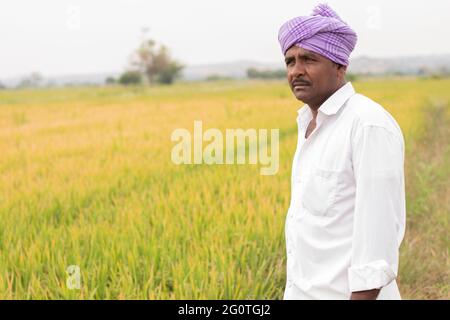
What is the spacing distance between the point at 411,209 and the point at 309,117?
2.89 m

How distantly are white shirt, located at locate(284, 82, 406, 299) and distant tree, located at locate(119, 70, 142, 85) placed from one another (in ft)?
170

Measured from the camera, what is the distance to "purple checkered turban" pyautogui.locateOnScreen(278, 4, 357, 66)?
1207 mm

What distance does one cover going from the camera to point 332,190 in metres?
1.18

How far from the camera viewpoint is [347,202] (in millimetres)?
1188

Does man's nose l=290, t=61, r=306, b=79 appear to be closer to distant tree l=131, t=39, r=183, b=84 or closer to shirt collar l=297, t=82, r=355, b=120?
shirt collar l=297, t=82, r=355, b=120

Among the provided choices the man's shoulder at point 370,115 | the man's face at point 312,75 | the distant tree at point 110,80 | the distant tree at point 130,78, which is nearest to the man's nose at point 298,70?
the man's face at point 312,75

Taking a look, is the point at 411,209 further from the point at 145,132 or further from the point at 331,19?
the point at 145,132

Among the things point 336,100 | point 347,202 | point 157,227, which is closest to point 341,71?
point 336,100

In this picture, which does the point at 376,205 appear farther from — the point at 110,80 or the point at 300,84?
the point at 110,80

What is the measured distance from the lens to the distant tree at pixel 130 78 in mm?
51469

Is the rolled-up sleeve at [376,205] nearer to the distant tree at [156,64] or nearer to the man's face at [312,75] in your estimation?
the man's face at [312,75]

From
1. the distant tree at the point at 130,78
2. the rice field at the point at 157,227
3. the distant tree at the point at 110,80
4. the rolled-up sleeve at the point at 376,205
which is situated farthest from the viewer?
the distant tree at the point at 110,80

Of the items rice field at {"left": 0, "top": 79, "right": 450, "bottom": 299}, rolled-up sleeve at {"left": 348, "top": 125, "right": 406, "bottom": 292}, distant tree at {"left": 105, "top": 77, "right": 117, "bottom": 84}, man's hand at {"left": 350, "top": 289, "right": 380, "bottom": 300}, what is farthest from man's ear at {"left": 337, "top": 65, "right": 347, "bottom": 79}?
distant tree at {"left": 105, "top": 77, "right": 117, "bottom": 84}

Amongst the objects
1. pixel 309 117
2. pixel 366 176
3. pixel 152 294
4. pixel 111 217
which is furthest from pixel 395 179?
pixel 111 217
